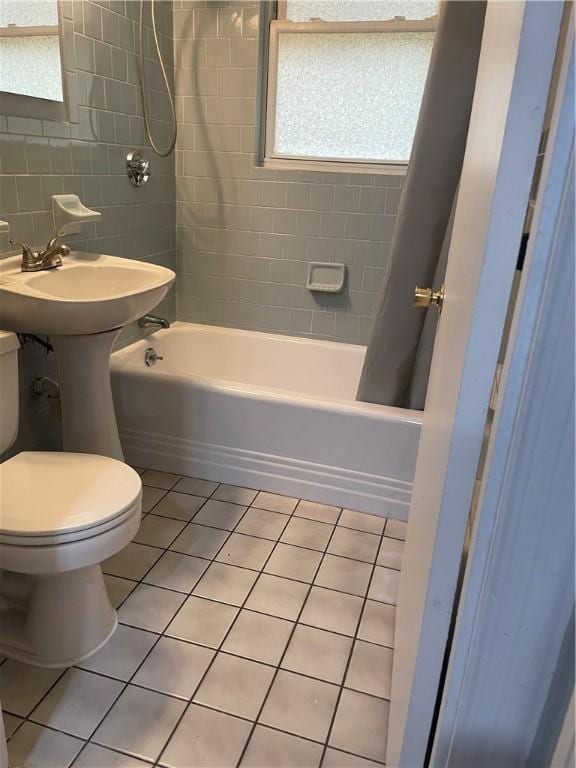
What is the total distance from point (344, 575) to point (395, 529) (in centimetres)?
34

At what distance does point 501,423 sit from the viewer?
59 cm

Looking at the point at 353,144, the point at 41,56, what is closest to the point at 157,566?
the point at 41,56

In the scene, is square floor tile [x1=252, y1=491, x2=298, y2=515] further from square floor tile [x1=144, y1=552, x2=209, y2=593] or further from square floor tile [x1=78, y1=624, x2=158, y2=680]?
square floor tile [x1=78, y1=624, x2=158, y2=680]

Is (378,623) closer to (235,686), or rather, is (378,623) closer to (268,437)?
(235,686)

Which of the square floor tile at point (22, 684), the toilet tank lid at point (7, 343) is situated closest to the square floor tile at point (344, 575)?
the square floor tile at point (22, 684)

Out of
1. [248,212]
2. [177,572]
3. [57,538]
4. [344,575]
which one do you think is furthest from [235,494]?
[248,212]

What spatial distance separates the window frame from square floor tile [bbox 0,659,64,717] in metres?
2.26

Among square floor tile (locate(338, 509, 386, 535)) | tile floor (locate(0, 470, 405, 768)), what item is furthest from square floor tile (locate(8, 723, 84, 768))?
square floor tile (locate(338, 509, 386, 535))

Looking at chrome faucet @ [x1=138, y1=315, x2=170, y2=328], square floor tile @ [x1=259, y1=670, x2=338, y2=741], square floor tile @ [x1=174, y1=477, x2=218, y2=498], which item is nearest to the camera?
square floor tile @ [x1=259, y1=670, x2=338, y2=741]

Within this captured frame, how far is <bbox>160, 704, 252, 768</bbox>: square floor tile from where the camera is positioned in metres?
1.27

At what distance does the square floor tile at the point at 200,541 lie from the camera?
1.94m

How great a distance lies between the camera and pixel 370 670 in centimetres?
151

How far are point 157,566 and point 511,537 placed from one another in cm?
148

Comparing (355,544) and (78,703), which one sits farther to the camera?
(355,544)
